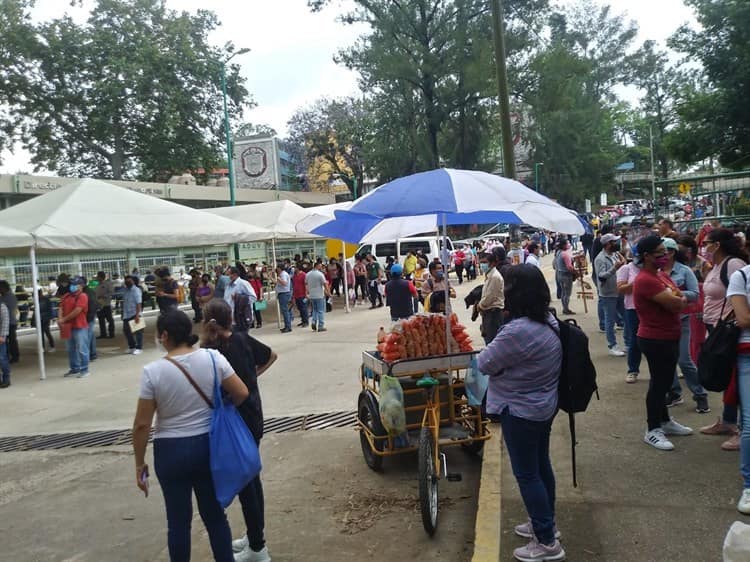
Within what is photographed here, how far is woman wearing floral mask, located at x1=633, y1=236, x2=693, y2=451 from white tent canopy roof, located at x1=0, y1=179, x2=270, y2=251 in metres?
9.82

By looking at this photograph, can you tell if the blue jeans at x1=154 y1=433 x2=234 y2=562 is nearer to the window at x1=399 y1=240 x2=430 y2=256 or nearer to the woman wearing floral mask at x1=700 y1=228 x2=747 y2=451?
the woman wearing floral mask at x1=700 y1=228 x2=747 y2=451

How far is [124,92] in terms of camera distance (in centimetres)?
2928

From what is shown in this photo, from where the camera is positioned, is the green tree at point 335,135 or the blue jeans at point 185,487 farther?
the green tree at point 335,135

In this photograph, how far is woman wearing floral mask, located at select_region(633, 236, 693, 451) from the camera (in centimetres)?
492

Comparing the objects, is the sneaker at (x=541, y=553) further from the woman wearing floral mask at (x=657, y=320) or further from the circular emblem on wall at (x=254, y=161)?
the circular emblem on wall at (x=254, y=161)

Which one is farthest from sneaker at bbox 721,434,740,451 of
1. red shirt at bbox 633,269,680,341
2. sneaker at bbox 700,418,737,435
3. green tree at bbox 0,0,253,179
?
green tree at bbox 0,0,253,179

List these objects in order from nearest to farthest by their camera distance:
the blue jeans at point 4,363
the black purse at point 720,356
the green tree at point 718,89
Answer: the black purse at point 720,356 → the blue jeans at point 4,363 → the green tree at point 718,89

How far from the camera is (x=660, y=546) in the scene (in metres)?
3.59

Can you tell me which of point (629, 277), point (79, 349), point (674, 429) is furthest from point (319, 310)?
point (674, 429)

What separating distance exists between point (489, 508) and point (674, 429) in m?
2.15

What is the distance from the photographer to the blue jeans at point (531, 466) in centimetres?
340

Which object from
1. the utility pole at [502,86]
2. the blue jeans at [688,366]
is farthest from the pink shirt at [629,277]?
the utility pole at [502,86]

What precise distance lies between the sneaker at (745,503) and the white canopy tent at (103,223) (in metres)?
10.7

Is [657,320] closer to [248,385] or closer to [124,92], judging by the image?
[248,385]
